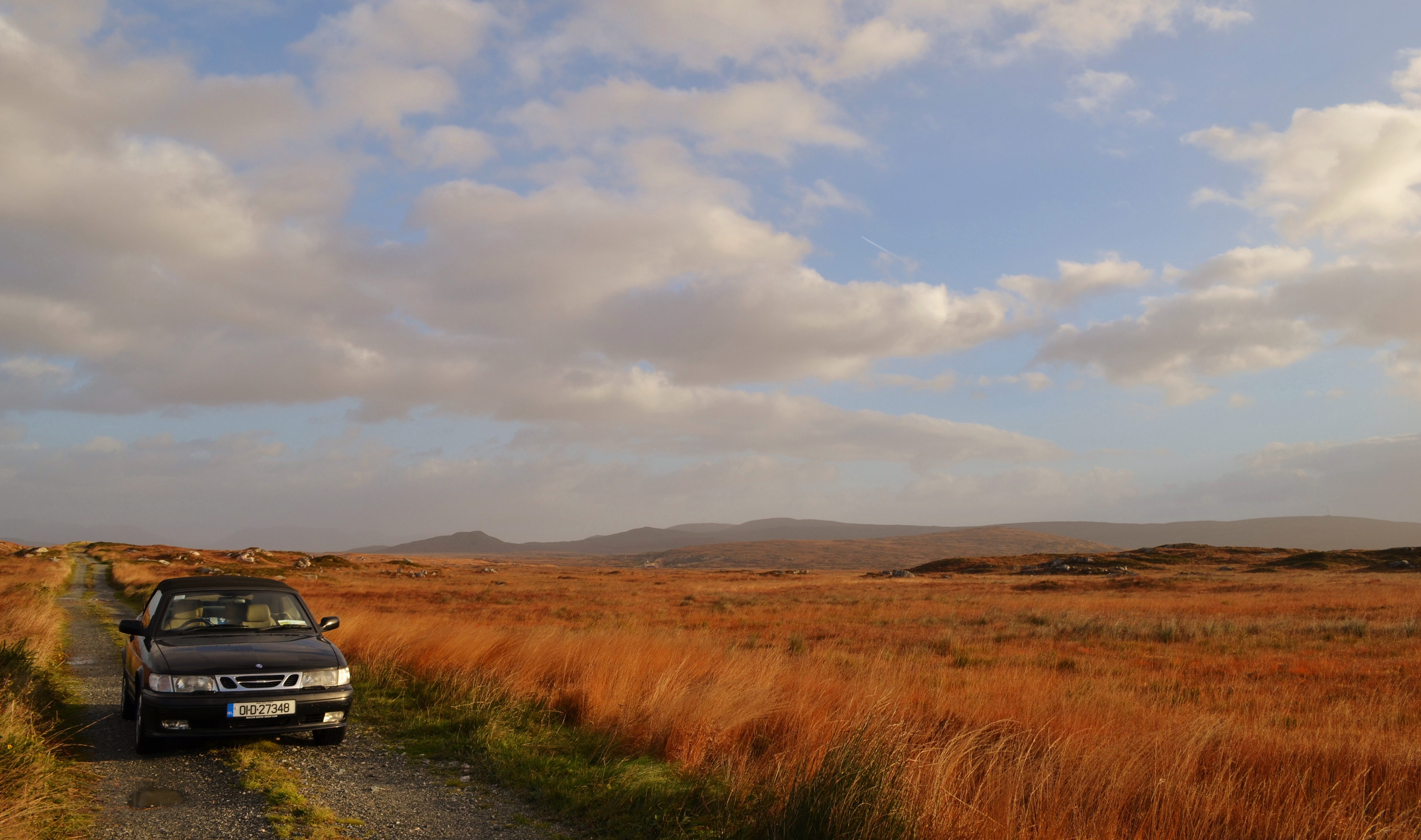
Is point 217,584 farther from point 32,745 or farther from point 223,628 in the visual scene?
point 32,745

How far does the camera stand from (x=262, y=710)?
7.61 meters

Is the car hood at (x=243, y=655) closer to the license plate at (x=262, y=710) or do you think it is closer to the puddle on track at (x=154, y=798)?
the license plate at (x=262, y=710)

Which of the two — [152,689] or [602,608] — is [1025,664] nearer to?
[152,689]

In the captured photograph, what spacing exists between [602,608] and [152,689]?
2784 cm

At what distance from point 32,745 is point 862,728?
6914 millimetres

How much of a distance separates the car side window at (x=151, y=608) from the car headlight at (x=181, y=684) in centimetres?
194

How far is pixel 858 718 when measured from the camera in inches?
306

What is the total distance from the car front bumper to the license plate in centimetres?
2

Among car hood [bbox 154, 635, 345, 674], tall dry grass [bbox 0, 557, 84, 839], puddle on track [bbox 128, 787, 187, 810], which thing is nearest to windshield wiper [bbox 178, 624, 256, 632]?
car hood [bbox 154, 635, 345, 674]

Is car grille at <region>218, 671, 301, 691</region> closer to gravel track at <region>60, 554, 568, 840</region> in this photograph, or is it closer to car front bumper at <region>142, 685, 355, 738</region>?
car front bumper at <region>142, 685, 355, 738</region>

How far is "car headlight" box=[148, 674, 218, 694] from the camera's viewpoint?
24.4 feet

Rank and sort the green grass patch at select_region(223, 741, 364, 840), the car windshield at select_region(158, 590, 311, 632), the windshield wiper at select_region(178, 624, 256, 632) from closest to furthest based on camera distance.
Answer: the green grass patch at select_region(223, 741, 364, 840) → the windshield wiper at select_region(178, 624, 256, 632) → the car windshield at select_region(158, 590, 311, 632)

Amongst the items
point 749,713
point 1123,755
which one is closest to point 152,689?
point 749,713

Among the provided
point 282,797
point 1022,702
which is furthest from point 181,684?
point 1022,702
